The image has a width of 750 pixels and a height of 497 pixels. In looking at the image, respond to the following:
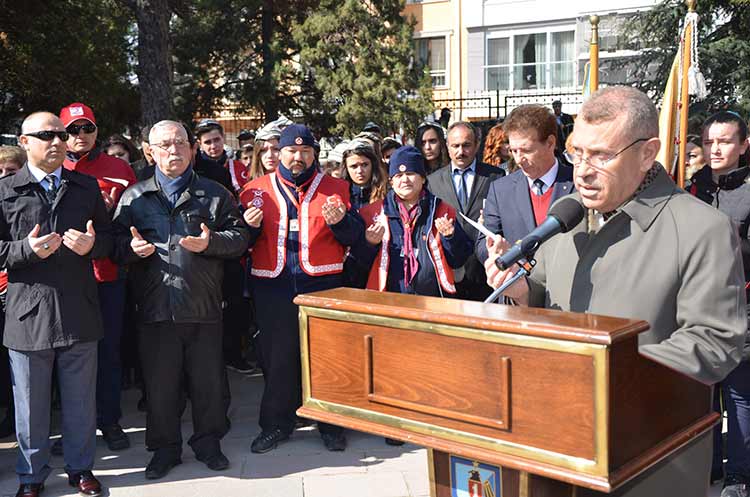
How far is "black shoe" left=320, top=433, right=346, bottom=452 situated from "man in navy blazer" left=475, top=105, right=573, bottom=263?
174 centimetres

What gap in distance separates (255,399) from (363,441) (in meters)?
1.40

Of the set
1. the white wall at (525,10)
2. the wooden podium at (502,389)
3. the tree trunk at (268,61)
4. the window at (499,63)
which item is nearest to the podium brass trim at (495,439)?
the wooden podium at (502,389)

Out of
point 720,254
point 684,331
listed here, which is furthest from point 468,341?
point 720,254

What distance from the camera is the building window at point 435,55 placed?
27.7 meters

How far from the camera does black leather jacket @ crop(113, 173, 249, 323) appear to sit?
15.6 ft

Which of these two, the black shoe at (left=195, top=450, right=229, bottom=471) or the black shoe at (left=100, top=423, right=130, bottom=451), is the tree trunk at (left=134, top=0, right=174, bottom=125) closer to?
the black shoe at (left=100, top=423, right=130, bottom=451)

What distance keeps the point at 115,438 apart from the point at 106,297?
977mm

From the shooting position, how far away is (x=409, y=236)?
5234mm

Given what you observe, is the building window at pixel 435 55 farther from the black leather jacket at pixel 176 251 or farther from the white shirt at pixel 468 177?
the black leather jacket at pixel 176 251

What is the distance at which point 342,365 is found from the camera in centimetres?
215

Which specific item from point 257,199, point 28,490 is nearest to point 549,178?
point 257,199

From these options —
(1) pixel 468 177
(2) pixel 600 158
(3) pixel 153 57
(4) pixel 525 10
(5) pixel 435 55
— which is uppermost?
(4) pixel 525 10

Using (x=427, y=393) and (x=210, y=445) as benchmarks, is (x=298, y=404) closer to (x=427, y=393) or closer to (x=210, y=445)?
(x=210, y=445)

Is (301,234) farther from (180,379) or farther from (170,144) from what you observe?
(180,379)
